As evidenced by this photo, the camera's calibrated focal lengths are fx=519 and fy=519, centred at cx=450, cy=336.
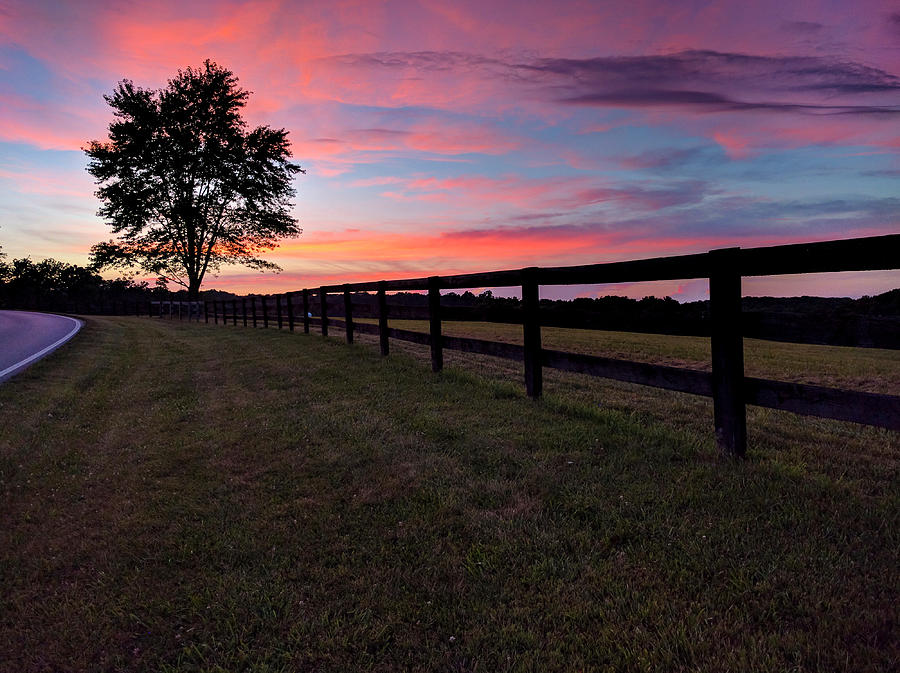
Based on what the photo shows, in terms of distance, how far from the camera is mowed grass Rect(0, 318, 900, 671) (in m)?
2.21

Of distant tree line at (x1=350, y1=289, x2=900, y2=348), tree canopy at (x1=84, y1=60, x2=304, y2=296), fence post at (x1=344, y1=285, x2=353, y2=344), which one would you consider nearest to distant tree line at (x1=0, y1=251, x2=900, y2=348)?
distant tree line at (x1=350, y1=289, x2=900, y2=348)

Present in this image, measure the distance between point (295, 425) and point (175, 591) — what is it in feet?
9.69

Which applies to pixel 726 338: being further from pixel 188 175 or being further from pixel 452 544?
pixel 188 175

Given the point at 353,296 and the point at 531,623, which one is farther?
the point at 353,296

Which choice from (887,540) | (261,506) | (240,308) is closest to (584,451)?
(887,540)

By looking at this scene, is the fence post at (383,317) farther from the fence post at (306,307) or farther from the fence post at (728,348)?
the fence post at (728,348)

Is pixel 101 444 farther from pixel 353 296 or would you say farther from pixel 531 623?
pixel 353 296

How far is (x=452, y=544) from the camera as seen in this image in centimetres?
298

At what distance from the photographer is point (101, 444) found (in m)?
5.29

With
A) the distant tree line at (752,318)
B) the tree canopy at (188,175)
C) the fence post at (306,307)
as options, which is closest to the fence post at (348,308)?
the distant tree line at (752,318)

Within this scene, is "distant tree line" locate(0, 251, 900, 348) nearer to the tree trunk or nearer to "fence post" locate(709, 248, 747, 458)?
"fence post" locate(709, 248, 747, 458)

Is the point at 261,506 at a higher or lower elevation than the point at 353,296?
lower

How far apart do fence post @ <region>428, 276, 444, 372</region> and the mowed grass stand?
2.54 m

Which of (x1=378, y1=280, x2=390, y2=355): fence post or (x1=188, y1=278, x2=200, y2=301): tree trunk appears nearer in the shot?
(x1=378, y1=280, x2=390, y2=355): fence post
